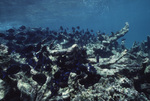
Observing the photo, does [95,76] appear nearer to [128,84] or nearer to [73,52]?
[128,84]

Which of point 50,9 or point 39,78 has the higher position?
point 50,9

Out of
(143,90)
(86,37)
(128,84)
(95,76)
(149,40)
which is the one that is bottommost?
(143,90)

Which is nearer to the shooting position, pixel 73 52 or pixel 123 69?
pixel 123 69

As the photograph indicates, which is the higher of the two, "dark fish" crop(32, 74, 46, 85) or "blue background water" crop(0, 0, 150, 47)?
"blue background water" crop(0, 0, 150, 47)

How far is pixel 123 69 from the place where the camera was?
4.59 meters

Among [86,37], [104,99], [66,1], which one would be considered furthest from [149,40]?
[66,1]

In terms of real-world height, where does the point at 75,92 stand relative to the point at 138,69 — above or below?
below

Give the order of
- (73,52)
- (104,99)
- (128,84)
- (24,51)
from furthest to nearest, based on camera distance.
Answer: (73,52) < (24,51) < (128,84) < (104,99)

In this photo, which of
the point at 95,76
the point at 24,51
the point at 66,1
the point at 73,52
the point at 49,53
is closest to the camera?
the point at 95,76

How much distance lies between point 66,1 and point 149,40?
2287 cm

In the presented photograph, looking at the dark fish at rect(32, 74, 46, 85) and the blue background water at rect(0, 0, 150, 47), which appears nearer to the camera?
the dark fish at rect(32, 74, 46, 85)

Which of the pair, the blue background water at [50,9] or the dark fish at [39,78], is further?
the blue background water at [50,9]

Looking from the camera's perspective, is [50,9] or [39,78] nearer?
[39,78]

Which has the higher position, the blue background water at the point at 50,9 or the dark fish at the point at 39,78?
the blue background water at the point at 50,9
